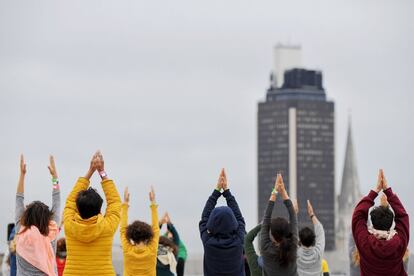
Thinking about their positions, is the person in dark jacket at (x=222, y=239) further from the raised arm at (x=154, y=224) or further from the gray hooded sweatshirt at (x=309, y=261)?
the raised arm at (x=154, y=224)

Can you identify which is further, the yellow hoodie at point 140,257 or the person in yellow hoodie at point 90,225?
the yellow hoodie at point 140,257

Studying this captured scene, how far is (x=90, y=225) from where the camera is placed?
10.6 meters

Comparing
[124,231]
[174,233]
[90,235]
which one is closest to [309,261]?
[124,231]

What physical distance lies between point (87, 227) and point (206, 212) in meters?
1.17

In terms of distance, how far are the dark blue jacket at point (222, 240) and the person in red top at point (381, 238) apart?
99 cm

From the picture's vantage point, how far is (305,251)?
38.9 feet

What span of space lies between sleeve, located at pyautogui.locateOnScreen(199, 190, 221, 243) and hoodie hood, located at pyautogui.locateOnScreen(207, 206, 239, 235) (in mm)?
140

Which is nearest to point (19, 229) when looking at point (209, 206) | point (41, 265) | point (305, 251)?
point (41, 265)

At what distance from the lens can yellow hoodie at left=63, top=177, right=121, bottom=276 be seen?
10.6 m

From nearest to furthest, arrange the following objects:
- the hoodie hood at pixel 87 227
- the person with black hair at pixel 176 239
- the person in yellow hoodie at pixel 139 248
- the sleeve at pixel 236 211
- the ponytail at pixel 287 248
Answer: the ponytail at pixel 287 248
the hoodie hood at pixel 87 227
the sleeve at pixel 236 211
the person in yellow hoodie at pixel 139 248
the person with black hair at pixel 176 239

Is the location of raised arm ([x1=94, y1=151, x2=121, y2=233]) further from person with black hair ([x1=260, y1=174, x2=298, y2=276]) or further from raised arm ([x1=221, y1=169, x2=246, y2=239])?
person with black hair ([x1=260, y1=174, x2=298, y2=276])

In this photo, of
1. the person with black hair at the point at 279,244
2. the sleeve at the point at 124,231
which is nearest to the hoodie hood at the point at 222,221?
the person with black hair at the point at 279,244

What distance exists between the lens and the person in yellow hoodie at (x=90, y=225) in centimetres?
1058

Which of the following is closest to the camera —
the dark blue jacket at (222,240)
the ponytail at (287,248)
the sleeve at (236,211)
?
the ponytail at (287,248)
